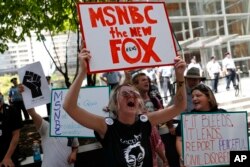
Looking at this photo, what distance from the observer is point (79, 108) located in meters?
2.61

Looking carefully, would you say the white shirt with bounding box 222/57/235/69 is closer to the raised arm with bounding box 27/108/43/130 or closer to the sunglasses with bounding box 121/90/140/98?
the raised arm with bounding box 27/108/43/130

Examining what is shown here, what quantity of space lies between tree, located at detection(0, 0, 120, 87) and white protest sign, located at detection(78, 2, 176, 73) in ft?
19.4

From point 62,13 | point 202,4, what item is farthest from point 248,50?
Result: point 62,13

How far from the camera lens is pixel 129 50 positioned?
298 centimetres

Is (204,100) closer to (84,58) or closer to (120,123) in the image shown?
(120,123)

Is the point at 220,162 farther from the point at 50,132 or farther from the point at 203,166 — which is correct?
the point at 50,132

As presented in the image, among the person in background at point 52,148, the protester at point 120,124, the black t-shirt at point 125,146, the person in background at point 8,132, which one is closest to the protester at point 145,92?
the person in background at point 52,148

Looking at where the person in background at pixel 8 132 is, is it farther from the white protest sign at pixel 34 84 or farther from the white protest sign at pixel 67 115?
the white protest sign at pixel 67 115

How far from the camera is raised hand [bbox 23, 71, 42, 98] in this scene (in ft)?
12.9

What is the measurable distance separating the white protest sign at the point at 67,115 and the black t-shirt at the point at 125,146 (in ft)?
5.19

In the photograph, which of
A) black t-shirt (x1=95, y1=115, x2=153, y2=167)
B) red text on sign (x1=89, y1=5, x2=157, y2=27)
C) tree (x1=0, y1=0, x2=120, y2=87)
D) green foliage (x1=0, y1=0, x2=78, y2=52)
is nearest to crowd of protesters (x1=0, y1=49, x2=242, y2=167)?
black t-shirt (x1=95, y1=115, x2=153, y2=167)

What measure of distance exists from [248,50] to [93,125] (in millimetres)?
24535

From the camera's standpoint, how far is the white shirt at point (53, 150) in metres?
3.90

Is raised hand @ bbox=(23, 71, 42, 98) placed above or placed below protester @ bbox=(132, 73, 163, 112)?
above
